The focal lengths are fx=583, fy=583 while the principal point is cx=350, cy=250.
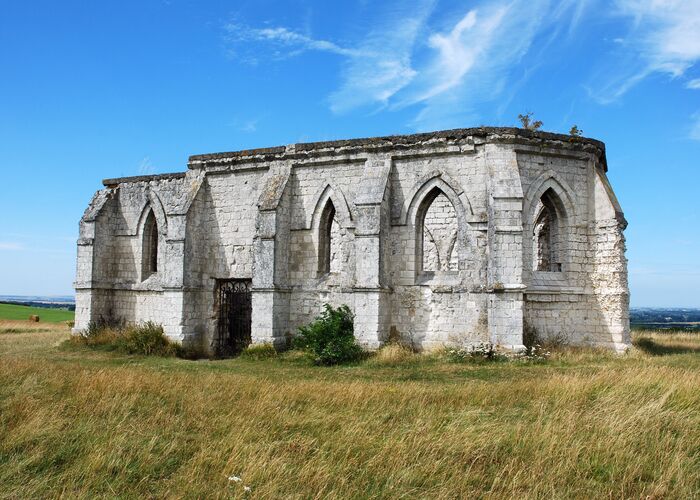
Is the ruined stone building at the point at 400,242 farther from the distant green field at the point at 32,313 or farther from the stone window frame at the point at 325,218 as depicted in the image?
the distant green field at the point at 32,313

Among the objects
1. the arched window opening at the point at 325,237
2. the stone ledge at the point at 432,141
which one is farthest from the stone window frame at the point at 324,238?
the stone ledge at the point at 432,141

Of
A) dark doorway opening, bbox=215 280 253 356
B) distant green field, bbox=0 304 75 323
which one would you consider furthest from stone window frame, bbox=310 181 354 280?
distant green field, bbox=0 304 75 323

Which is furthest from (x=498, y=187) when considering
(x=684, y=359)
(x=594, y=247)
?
(x=684, y=359)

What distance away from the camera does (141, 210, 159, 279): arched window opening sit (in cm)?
1992

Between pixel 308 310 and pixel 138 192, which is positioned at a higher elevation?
pixel 138 192

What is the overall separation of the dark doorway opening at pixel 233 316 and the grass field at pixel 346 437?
313 inches

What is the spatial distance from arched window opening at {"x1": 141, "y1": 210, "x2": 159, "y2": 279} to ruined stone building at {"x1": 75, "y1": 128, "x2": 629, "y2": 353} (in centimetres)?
120

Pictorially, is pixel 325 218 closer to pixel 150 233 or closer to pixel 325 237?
pixel 325 237

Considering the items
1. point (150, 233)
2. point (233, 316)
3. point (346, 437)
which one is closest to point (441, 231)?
point (233, 316)

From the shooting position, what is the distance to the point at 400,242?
15.8 metres

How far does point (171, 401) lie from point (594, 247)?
1158 centimetres

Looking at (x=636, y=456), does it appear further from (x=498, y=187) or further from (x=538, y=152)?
(x=538, y=152)

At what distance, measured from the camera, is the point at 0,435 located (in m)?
6.41

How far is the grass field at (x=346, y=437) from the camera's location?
5.29 m
